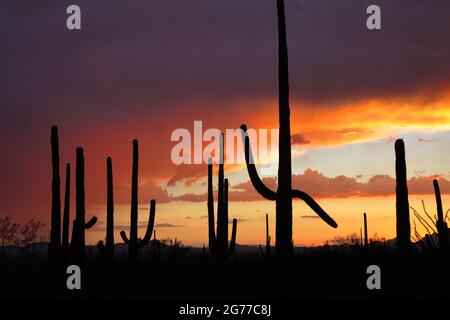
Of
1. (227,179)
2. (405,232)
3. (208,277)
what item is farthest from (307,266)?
(405,232)

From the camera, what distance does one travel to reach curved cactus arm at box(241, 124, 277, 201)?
440 inches

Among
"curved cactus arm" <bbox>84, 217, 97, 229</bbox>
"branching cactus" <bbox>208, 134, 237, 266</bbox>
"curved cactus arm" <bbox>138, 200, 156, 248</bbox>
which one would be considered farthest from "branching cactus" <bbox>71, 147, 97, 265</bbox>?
"curved cactus arm" <bbox>138, 200, 156, 248</bbox>

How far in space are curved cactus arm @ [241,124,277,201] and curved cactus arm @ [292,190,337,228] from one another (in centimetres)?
39

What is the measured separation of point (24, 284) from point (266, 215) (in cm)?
1923

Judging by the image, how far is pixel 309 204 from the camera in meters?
11.0

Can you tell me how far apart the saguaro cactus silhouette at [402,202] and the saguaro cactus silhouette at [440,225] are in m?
8.63

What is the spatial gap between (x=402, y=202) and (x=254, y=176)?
3130 mm

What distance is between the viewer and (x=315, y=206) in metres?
10.9

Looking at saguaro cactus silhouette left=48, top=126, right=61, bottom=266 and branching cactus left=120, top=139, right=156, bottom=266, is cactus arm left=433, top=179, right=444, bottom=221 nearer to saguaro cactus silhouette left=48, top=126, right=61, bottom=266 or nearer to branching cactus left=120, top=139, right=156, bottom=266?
branching cactus left=120, top=139, right=156, bottom=266

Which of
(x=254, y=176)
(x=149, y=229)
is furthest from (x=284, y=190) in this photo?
(x=149, y=229)

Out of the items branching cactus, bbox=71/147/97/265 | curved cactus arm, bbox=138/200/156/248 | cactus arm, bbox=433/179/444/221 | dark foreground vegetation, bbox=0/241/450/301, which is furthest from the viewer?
curved cactus arm, bbox=138/200/156/248

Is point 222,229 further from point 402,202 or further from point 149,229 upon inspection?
point 402,202
